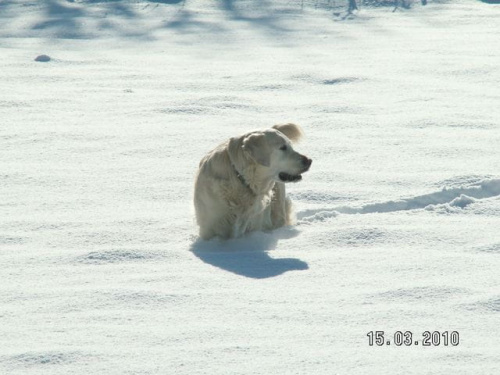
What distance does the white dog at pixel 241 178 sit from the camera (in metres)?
5.57

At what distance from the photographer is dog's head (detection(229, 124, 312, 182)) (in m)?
5.52

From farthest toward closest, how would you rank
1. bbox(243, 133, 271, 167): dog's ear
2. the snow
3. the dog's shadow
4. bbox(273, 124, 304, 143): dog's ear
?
bbox(273, 124, 304, 143): dog's ear → bbox(243, 133, 271, 167): dog's ear → the dog's shadow → the snow

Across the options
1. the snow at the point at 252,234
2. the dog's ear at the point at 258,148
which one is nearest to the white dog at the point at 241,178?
the dog's ear at the point at 258,148

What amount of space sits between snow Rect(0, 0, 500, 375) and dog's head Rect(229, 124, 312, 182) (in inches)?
15.8

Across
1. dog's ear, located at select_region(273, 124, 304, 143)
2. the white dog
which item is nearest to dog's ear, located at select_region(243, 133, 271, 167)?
the white dog

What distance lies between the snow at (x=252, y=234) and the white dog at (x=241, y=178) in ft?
0.50

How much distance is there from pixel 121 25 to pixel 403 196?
329 inches

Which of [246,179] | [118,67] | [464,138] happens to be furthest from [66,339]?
[118,67]

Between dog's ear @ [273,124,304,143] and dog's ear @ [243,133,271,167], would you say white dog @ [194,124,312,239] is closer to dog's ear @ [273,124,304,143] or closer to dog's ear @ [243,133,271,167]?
dog's ear @ [243,133,271,167]

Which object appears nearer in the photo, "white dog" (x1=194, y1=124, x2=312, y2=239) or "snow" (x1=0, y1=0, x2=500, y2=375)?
"snow" (x1=0, y1=0, x2=500, y2=375)

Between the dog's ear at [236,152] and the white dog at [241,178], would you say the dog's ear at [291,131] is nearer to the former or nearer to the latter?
the white dog at [241,178]

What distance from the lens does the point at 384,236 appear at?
5.52 metres

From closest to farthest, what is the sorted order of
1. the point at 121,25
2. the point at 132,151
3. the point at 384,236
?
the point at 384,236 < the point at 132,151 < the point at 121,25

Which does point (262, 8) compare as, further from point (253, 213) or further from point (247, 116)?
point (253, 213)
